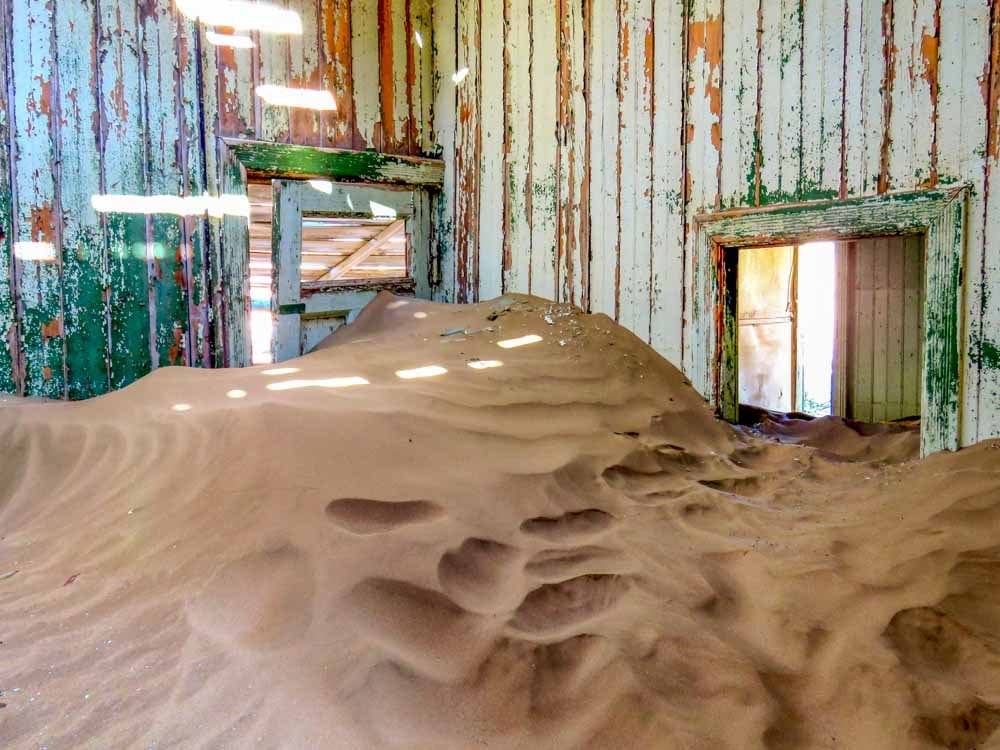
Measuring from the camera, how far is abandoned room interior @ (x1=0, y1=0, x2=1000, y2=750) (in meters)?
1.70

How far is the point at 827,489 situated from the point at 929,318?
1.10 metres

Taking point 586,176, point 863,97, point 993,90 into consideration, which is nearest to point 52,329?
point 586,176

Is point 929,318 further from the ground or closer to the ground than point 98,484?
further from the ground

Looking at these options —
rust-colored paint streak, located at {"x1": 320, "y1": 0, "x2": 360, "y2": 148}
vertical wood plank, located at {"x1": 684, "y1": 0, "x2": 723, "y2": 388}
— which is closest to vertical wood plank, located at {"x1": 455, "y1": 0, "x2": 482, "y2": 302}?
rust-colored paint streak, located at {"x1": 320, "y1": 0, "x2": 360, "y2": 148}

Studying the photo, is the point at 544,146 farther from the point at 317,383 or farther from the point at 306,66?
the point at 317,383

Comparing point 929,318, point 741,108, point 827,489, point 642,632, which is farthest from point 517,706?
A: point 741,108

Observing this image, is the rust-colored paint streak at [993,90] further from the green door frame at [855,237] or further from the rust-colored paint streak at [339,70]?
the rust-colored paint streak at [339,70]

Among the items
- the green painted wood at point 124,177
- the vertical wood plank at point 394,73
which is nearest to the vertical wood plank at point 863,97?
the vertical wood plank at point 394,73

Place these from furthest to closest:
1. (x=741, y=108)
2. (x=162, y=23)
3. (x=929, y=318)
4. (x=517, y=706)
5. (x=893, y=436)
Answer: (x=162, y=23) → (x=893, y=436) → (x=741, y=108) → (x=929, y=318) → (x=517, y=706)

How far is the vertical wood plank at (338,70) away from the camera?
5.79 m

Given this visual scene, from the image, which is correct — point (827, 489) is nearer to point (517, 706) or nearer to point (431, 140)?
point (517, 706)

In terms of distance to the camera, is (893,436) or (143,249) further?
(143,249)

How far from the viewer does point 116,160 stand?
16.3ft

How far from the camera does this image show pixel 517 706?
1.61 metres
